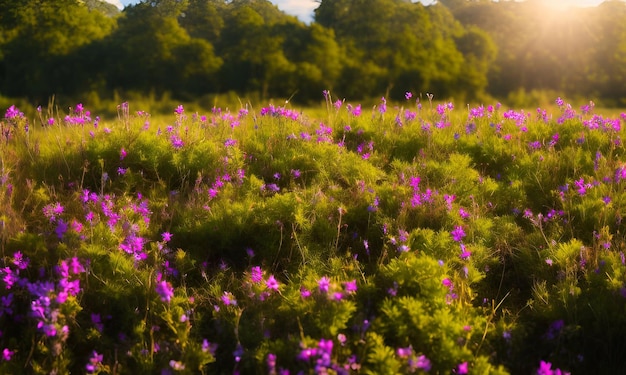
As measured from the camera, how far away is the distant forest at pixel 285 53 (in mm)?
12562

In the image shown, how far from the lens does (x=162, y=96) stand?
12.3m

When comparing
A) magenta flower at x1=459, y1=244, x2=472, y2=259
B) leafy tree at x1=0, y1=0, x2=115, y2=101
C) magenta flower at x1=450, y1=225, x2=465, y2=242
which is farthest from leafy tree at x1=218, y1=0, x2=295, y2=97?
magenta flower at x1=459, y1=244, x2=472, y2=259

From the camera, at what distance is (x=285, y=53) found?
1315 cm

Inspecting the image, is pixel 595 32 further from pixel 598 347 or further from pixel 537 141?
pixel 598 347

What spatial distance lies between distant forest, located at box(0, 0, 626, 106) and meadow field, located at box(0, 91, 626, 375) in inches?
278

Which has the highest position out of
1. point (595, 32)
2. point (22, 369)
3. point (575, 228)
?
point (595, 32)

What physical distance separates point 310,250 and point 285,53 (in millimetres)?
10111

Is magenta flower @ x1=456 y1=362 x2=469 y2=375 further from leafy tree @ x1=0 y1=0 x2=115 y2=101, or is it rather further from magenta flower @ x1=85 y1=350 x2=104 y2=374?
leafy tree @ x1=0 y1=0 x2=115 y2=101

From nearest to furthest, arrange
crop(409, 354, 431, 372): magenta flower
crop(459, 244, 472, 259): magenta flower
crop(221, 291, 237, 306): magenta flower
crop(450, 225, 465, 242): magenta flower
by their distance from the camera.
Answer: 1. crop(409, 354, 431, 372): magenta flower
2. crop(221, 291, 237, 306): magenta flower
3. crop(459, 244, 472, 259): magenta flower
4. crop(450, 225, 465, 242): magenta flower

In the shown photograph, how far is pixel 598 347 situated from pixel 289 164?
303 cm

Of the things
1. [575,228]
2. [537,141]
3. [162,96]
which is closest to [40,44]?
[162,96]

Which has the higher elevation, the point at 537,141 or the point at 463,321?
the point at 537,141

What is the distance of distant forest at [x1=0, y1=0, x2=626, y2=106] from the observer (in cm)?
1256

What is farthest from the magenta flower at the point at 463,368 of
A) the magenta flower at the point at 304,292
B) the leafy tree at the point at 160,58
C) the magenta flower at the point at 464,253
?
the leafy tree at the point at 160,58
